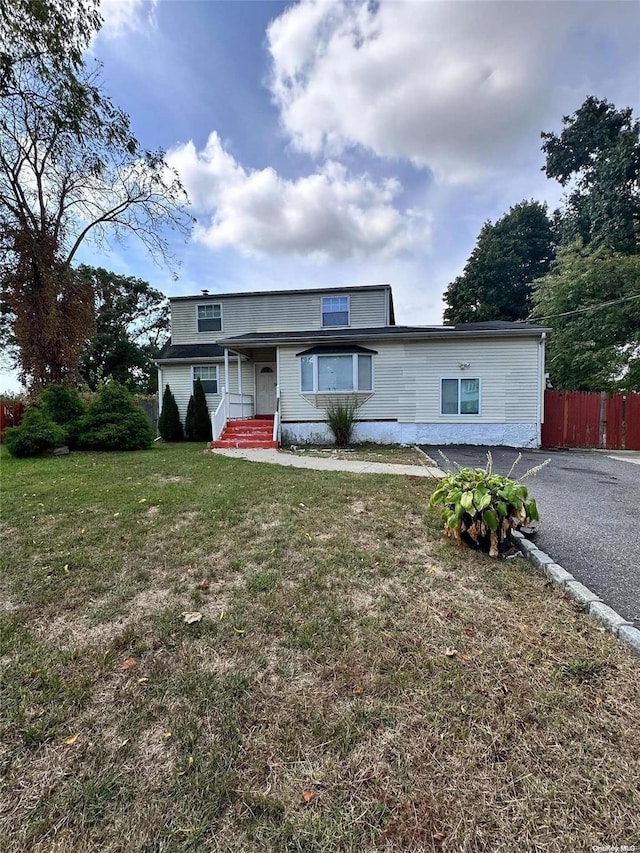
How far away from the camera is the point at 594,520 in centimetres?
450

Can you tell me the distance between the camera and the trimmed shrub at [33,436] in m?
9.57

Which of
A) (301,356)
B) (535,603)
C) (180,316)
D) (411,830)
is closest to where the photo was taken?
(411,830)

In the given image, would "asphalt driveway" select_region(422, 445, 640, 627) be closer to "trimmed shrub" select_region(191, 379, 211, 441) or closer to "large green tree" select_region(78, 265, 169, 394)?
"trimmed shrub" select_region(191, 379, 211, 441)

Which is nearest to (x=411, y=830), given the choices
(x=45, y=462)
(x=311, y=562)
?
(x=311, y=562)

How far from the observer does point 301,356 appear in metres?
12.4

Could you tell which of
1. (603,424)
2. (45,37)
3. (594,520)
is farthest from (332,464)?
(45,37)

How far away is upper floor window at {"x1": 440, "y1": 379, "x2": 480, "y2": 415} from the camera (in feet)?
38.9

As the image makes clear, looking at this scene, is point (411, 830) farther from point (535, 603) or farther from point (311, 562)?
point (311, 562)

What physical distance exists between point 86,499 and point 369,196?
41.2ft

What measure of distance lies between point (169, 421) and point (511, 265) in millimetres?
25176

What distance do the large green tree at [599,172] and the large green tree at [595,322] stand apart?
168 inches

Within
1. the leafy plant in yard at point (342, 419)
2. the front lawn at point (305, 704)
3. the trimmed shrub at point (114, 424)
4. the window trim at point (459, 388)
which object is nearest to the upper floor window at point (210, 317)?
the trimmed shrub at point (114, 424)

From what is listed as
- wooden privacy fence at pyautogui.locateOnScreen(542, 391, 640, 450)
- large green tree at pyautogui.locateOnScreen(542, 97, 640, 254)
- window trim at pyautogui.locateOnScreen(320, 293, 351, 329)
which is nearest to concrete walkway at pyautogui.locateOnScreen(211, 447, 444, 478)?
wooden privacy fence at pyautogui.locateOnScreen(542, 391, 640, 450)

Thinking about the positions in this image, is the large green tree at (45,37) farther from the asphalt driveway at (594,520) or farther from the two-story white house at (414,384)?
the asphalt driveway at (594,520)
